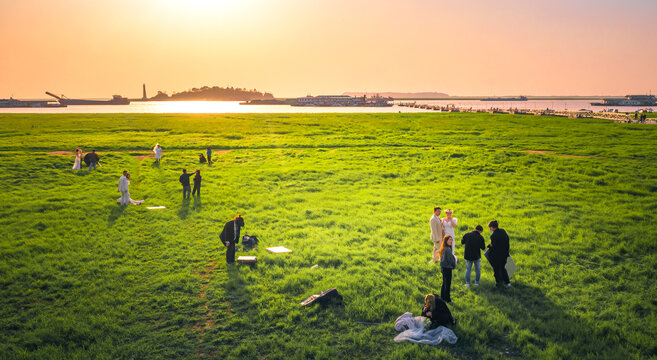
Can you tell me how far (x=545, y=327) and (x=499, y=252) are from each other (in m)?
2.67

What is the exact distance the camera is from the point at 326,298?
1170cm

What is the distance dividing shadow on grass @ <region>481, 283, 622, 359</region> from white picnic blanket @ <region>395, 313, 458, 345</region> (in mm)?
1782

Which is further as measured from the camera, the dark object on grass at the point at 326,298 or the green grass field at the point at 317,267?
the dark object on grass at the point at 326,298

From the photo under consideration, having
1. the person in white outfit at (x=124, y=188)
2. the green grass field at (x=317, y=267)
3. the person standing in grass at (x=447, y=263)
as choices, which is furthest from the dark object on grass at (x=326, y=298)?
the person in white outfit at (x=124, y=188)

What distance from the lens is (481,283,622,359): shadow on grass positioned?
373 inches

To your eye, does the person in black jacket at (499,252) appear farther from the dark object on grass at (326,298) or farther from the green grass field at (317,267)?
the dark object on grass at (326,298)

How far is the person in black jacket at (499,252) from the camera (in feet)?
40.6

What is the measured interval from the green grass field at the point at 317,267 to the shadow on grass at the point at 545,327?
0.05 metres

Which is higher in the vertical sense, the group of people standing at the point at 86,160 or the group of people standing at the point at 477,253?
the group of people standing at the point at 86,160

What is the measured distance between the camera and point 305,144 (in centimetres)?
5562

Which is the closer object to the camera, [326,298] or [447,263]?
[447,263]

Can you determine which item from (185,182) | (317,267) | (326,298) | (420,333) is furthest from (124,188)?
(420,333)

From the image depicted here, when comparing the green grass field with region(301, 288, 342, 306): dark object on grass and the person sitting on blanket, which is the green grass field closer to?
region(301, 288, 342, 306): dark object on grass

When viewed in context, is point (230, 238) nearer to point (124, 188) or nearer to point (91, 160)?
point (124, 188)
